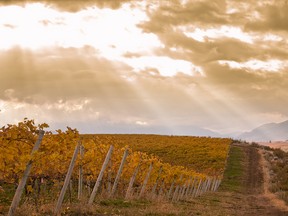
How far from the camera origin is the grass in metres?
48.4

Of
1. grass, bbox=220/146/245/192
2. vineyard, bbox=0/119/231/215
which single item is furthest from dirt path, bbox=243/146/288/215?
vineyard, bbox=0/119/231/215

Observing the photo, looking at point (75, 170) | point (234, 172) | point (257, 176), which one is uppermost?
point (234, 172)

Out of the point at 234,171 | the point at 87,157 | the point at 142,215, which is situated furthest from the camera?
the point at 234,171

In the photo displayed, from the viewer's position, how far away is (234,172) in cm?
5788

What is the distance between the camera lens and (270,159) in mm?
68938

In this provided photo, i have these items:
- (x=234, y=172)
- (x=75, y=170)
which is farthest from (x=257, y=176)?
(x=75, y=170)

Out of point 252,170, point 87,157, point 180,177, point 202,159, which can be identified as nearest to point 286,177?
point 252,170

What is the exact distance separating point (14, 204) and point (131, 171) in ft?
40.9

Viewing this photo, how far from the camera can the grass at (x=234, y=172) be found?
4841 centimetres

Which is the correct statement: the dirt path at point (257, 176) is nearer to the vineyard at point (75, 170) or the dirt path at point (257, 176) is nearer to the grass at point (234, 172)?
the grass at point (234, 172)

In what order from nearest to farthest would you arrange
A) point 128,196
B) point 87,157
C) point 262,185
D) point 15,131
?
point 15,131 → point 87,157 → point 128,196 → point 262,185

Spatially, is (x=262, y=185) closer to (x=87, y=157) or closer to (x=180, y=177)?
(x=180, y=177)

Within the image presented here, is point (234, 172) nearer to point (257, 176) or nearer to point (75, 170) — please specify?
point (257, 176)

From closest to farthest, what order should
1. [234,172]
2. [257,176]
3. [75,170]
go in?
1. [75,170]
2. [257,176]
3. [234,172]
